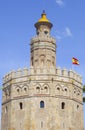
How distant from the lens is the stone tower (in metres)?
45.9

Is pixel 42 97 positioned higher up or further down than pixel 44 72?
further down

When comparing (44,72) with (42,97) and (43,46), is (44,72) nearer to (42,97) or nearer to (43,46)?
(42,97)

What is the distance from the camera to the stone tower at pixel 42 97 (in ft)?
151

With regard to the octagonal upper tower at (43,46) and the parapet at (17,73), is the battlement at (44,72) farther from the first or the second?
the octagonal upper tower at (43,46)

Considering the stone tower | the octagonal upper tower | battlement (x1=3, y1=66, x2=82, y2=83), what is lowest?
the stone tower

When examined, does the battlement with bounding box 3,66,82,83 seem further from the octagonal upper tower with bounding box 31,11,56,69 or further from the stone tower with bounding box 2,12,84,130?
the octagonal upper tower with bounding box 31,11,56,69

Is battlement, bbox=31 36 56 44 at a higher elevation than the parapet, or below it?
higher

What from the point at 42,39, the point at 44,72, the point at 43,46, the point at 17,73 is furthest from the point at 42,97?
the point at 42,39

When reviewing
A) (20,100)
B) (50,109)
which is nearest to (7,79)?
(20,100)

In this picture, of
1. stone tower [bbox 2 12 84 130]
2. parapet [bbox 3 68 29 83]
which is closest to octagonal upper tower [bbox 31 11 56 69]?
stone tower [bbox 2 12 84 130]

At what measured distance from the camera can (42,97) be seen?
46.6 metres

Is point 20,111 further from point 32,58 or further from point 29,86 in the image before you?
point 32,58

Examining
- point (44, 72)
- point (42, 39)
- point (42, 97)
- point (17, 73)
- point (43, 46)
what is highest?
point (42, 39)

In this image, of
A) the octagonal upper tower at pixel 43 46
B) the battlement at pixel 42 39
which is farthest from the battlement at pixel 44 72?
the battlement at pixel 42 39
